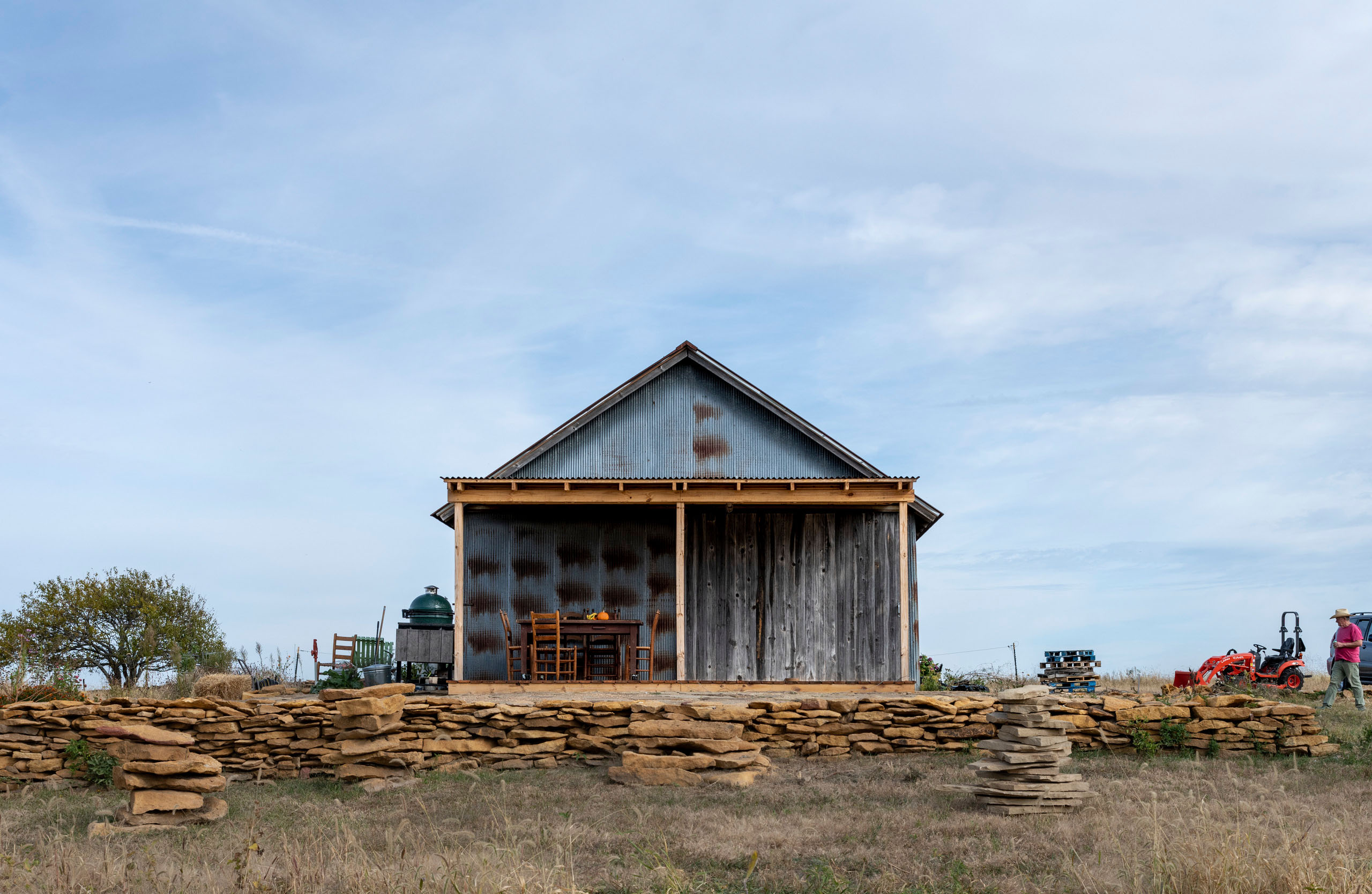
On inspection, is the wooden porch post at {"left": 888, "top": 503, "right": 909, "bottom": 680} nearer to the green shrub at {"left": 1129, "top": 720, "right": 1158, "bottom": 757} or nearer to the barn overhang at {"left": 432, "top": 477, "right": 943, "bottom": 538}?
the barn overhang at {"left": 432, "top": 477, "right": 943, "bottom": 538}

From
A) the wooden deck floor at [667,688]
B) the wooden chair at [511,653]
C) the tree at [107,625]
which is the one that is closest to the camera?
the wooden deck floor at [667,688]

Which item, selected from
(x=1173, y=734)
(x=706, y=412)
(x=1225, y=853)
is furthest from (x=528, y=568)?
(x=1225, y=853)

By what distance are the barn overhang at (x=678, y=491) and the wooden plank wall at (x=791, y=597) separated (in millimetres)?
1739

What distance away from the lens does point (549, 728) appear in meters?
12.2

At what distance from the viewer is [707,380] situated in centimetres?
1844

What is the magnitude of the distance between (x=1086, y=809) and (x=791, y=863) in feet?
10.6

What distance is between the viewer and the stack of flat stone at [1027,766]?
9203mm

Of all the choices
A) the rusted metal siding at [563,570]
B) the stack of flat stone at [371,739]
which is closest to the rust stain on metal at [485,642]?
the rusted metal siding at [563,570]

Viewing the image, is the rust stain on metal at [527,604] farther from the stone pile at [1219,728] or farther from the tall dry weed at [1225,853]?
the tall dry weed at [1225,853]

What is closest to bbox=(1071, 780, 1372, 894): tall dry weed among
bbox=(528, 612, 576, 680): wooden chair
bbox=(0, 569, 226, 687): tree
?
bbox=(528, 612, 576, 680): wooden chair

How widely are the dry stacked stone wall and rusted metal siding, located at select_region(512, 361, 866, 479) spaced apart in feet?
19.4

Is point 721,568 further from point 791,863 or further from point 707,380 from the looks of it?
point 791,863

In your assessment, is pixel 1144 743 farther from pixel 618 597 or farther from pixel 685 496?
pixel 618 597

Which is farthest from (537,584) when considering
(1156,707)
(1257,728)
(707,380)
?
(1257,728)
